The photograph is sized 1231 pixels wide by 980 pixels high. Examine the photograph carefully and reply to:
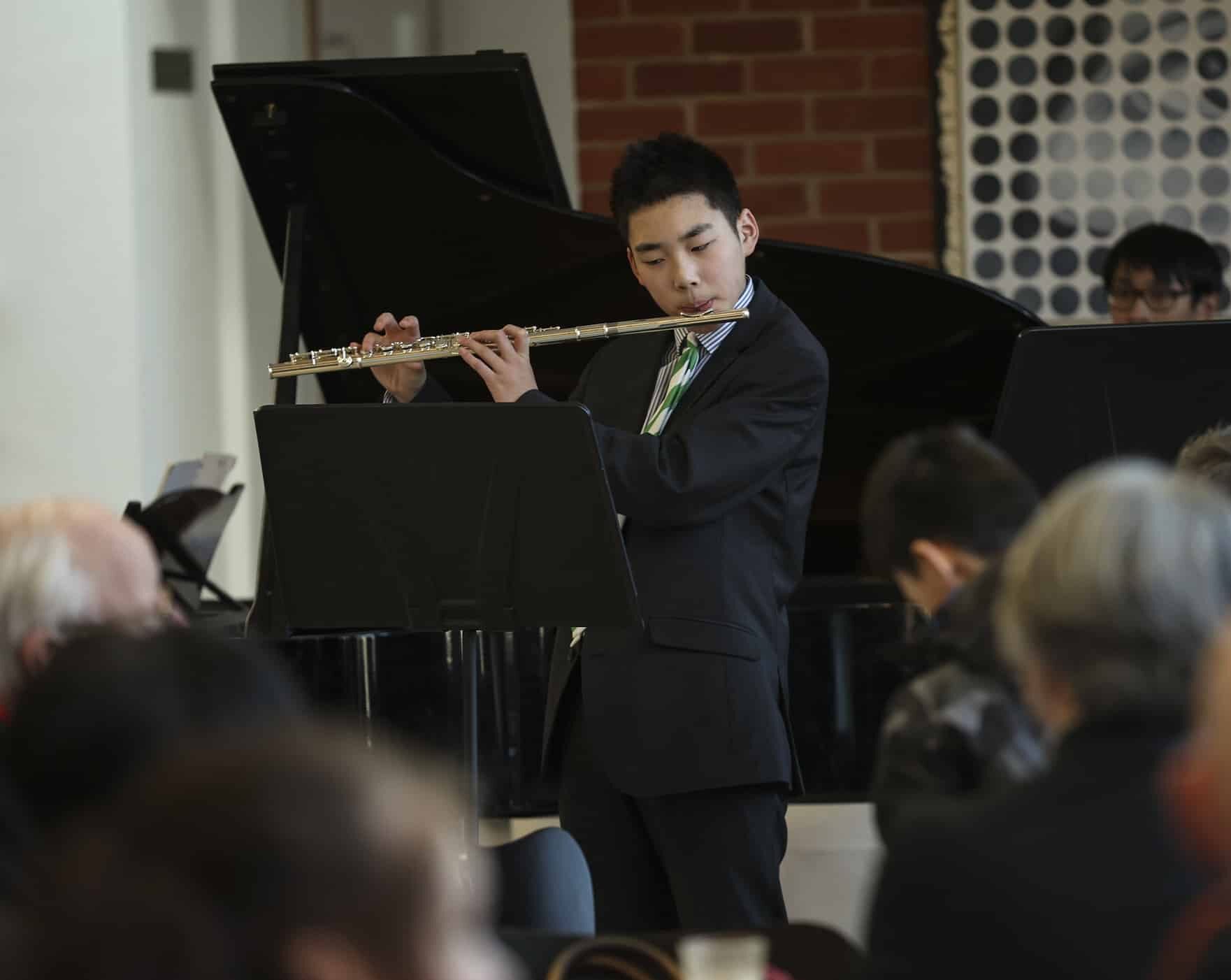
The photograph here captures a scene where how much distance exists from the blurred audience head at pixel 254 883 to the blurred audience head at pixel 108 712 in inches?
14.6

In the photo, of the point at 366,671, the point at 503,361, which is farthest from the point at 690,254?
the point at 366,671

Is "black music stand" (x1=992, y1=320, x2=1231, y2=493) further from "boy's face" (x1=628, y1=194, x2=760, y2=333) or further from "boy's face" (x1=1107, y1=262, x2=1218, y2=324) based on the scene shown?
"boy's face" (x1=1107, y1=262, x2=1218, y2=324)

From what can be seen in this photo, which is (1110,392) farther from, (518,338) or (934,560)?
(934,560)

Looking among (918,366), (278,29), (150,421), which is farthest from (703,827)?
(278,29)

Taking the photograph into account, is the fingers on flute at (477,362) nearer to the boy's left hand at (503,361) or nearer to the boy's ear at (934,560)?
the boy's left hand at (503,361)

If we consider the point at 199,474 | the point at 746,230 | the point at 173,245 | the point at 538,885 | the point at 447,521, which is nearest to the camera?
the point at 538,885

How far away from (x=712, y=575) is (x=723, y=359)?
0.29m

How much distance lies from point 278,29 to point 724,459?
3.09 metres

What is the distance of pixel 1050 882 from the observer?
102 cm

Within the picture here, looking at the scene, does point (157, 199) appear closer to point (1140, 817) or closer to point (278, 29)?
point (278, 29)

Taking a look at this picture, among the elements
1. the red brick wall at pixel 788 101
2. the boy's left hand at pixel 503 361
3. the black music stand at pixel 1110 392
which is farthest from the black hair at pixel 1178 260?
the boy's left hand at pixel 503 361

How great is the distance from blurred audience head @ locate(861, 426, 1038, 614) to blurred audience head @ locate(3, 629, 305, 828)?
581 millimetres

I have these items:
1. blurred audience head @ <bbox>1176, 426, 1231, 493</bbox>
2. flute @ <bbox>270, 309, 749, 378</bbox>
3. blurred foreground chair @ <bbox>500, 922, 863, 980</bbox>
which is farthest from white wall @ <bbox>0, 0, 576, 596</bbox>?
blurred foreground chair @ <bbox>500, 922, 863, 980</bbox>

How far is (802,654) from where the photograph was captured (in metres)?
3.22
